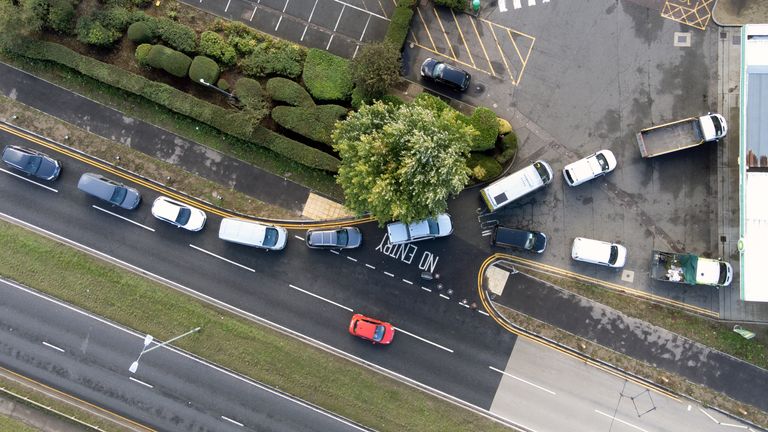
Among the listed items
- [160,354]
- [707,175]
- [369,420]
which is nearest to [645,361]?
[707,175]

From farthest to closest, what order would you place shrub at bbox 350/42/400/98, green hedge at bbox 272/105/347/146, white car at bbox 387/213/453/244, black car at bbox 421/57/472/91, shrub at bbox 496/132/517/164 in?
black car at bbox 421/57/472/91
shrub at bbox 496/132/517/164
green hedge at bbox 272/105/347/146
white car at bbox 387/213/453/244
shrub at bbox 350/42/400/98

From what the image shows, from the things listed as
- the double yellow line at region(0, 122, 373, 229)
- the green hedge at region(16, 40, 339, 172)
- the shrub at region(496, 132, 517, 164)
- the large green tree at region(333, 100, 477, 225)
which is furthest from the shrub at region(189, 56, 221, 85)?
the shrub at region(496, 132, 517, 164)

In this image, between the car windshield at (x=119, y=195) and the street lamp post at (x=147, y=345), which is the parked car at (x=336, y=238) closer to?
the street lamp post at (x=147, y=345)

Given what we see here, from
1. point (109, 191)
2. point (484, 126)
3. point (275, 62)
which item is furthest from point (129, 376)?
point (484, 126)

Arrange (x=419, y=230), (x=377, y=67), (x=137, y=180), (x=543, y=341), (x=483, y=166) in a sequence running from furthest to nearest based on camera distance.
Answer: (x=137, y=180)
(x=543, y=341)
(x=483, y=166)
(x=419, y=230)
(x=377, y=67)

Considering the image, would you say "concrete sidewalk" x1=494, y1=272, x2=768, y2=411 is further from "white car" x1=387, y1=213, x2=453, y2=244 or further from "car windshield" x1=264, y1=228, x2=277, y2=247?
"car windshield" x1=264, y1=228, x2=277, y2=247

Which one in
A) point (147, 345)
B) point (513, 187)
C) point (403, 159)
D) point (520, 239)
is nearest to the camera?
point (403, 159)

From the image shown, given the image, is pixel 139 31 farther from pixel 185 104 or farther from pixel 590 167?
pixel 590 167
